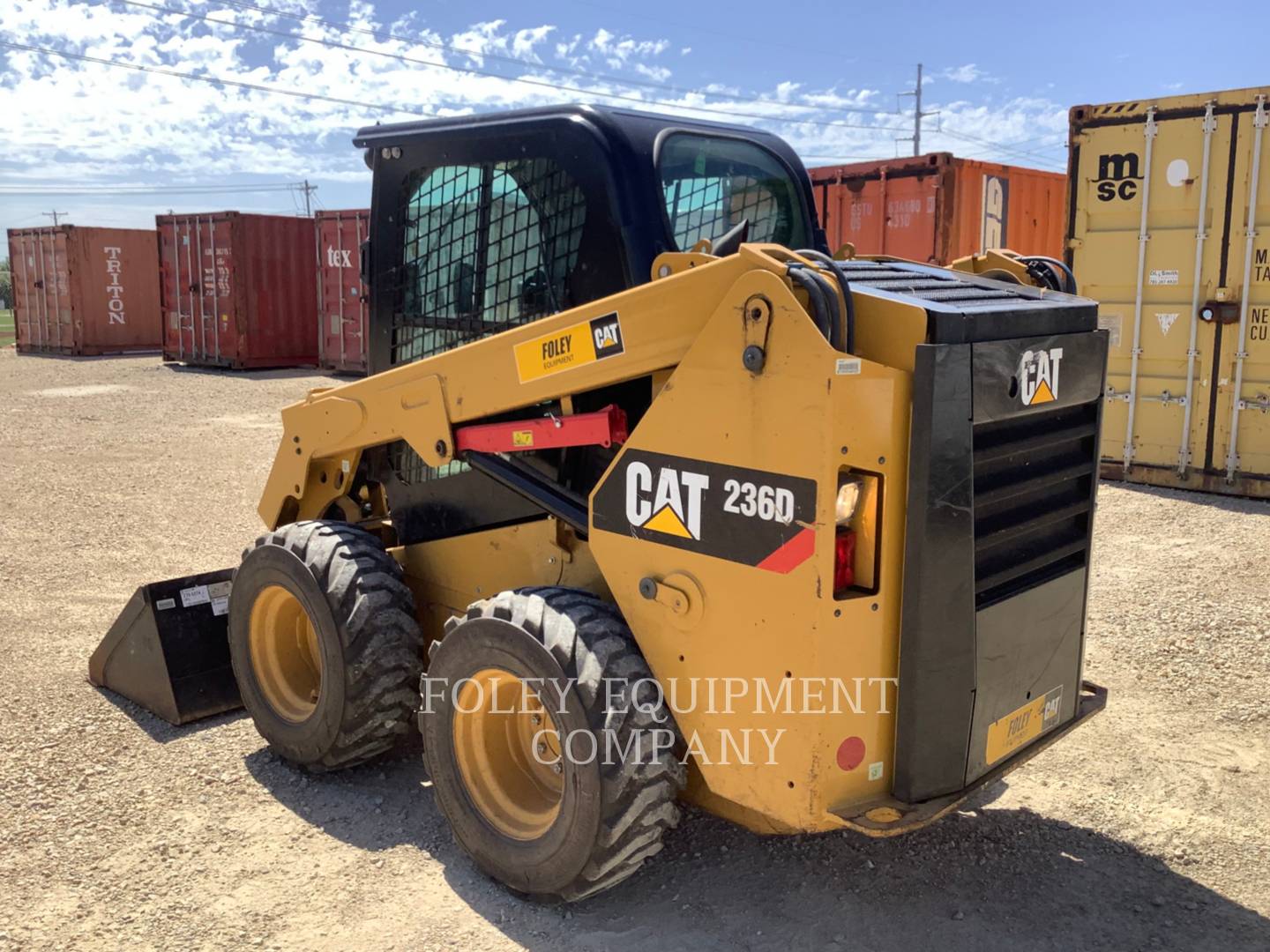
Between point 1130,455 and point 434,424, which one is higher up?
point 434,424

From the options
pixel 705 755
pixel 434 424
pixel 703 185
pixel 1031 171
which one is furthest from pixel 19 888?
pixel 1031 171

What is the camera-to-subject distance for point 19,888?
3535mm

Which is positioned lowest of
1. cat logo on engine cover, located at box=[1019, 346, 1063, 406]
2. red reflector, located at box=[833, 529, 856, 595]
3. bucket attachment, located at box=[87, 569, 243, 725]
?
bucket attachment, located at box=[87, 569, 243, 725]

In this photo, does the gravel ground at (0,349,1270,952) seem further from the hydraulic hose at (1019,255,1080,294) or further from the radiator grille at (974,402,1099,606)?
the hydraulic hose at (1019,255,1080,294)

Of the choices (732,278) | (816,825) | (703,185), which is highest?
(703,185)

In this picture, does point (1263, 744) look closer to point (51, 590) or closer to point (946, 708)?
point (946, 708)

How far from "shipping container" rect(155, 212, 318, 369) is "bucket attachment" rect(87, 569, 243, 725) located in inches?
686

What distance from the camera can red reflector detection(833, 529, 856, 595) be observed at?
2812mm

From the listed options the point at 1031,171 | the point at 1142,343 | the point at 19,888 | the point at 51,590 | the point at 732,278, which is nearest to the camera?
the point at 732,278

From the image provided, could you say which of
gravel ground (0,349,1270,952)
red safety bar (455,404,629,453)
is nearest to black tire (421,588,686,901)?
gravel ground (0,349,1270,952)

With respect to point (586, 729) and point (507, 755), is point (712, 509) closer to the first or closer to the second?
point (586, 729)

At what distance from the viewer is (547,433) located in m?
3.52

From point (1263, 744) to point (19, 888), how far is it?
4.67 metres

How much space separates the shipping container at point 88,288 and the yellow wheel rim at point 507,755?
78.0ft
